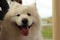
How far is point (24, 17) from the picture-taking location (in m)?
0.97

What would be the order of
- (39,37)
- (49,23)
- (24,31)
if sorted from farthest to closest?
(49,23)
(39,37)
(24,31)

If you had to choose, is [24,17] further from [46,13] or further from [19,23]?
[46,13]

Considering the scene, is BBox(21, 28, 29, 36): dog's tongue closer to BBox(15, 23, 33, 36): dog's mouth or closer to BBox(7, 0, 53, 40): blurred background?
BBox(15, 23, 33, 36): dog's mouth

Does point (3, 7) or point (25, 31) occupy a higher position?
point (3, 7)

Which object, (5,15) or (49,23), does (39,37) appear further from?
(49,23)

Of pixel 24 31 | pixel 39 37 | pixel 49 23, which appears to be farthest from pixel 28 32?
pixel 49 23

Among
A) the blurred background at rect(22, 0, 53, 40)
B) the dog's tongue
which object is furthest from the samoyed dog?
the blurred background at rect(22, 0, 53, 40)

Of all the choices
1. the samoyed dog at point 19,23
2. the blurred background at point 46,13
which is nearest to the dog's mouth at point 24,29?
the samoyed dog at point 19,23

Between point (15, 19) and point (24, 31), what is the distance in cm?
10

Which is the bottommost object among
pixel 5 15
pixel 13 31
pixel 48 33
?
pixel 48 33

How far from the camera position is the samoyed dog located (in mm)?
977

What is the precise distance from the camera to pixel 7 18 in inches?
39.2

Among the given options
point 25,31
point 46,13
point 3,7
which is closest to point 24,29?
point 25,31

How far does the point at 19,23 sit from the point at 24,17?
0.05 metres
